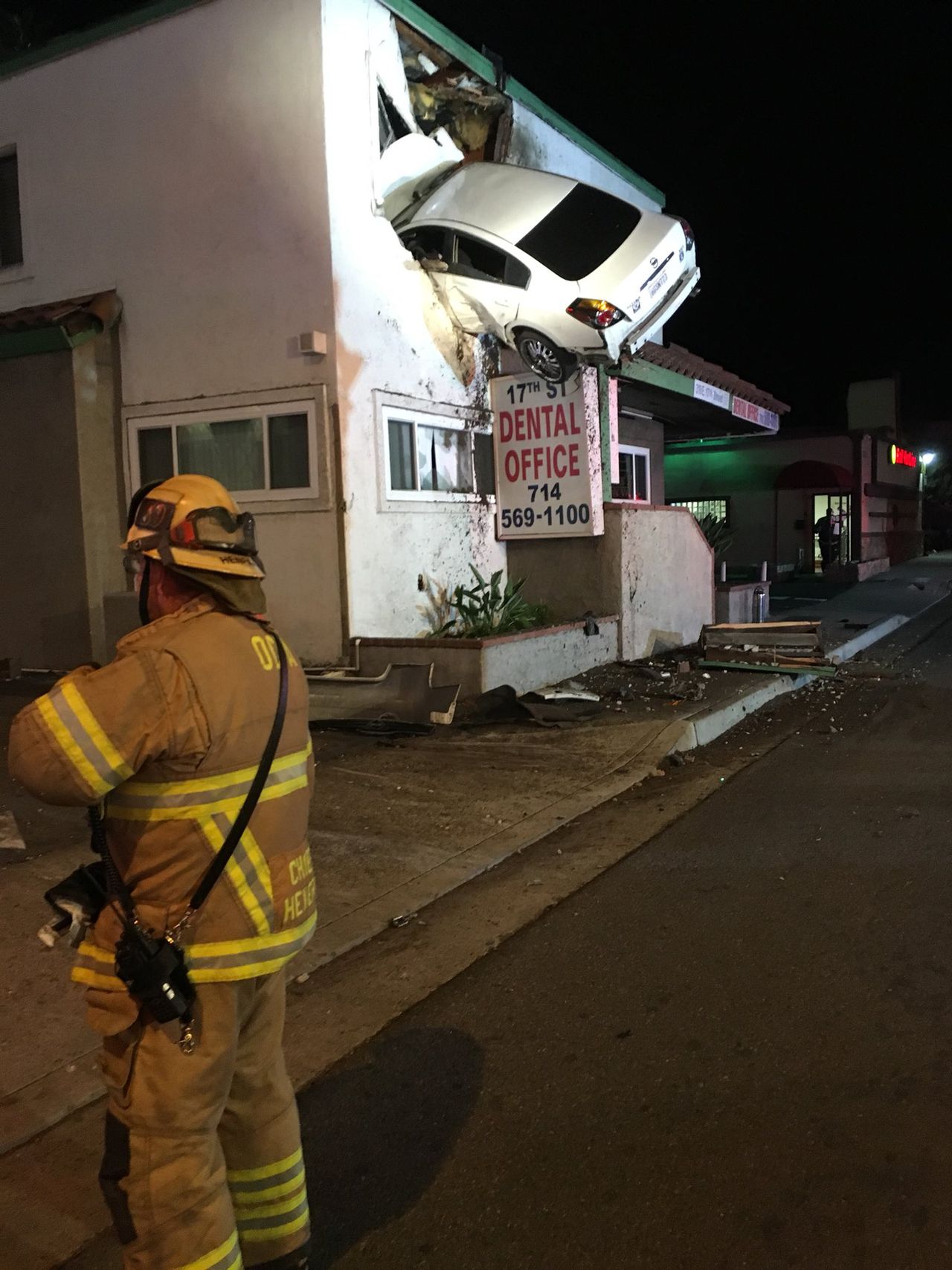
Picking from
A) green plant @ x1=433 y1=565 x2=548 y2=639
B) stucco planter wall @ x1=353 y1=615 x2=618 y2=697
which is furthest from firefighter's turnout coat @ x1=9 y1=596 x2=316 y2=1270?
green plant @ x1=433 y1=565 x2=548 y2=639

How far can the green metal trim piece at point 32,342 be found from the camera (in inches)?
405

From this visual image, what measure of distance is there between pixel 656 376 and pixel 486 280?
3263 millimetres

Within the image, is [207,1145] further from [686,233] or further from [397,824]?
[686,233]

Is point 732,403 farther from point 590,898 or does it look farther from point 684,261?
point 590,898

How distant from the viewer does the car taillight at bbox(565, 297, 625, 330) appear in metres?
9.79

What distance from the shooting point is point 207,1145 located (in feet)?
7.39

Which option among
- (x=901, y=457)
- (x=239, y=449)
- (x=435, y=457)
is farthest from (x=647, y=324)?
(x=901, y=457)

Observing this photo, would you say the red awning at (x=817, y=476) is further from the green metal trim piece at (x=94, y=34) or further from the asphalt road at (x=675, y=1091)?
the asphalt road at (x=675, y=1091)

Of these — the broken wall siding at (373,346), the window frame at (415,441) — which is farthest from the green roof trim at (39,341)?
the window frame at (415,441)

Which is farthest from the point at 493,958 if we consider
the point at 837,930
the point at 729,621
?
the point at 729,621

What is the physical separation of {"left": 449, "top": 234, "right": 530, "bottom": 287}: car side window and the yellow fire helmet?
8.44 meters

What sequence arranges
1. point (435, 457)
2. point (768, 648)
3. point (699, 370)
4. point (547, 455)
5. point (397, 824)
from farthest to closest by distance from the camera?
point (699, 370) < point (768, 648) < point (435, 457) < point (547, 455) < point (397, 824)

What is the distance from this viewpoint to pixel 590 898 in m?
5.23

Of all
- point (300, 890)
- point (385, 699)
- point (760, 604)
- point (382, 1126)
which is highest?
point (300, 890)
